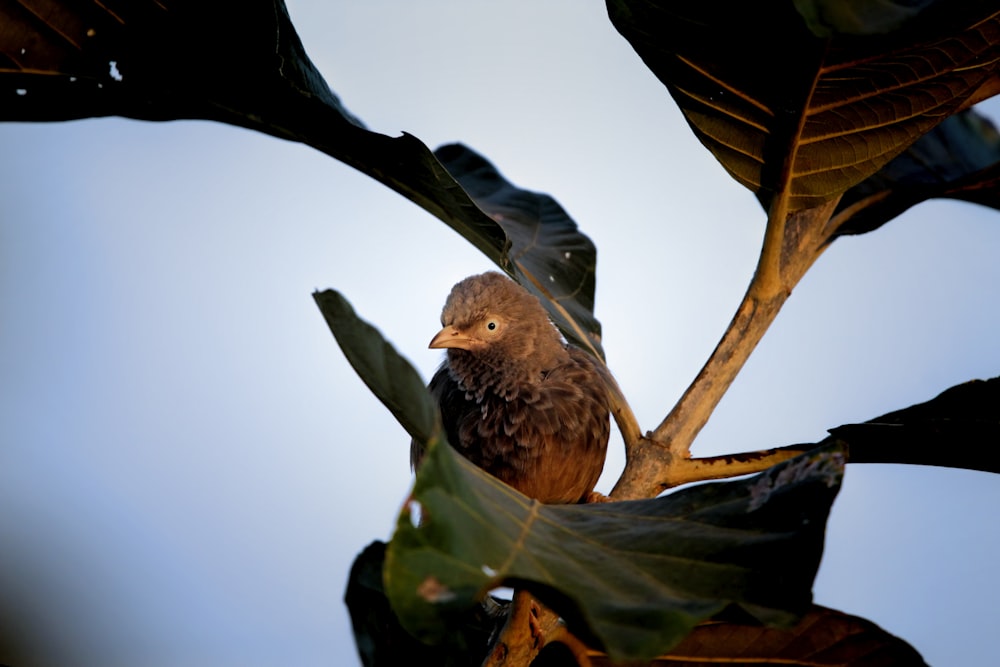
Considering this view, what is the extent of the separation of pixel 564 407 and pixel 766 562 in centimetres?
114

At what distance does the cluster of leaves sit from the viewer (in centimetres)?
114

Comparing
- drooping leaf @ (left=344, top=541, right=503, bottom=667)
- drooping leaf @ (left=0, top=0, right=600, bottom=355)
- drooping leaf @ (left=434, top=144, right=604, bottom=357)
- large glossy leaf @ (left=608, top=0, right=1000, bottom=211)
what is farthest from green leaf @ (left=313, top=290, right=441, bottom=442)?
drooping leaf @ (left=434, top=144, right=604, bottom=357)

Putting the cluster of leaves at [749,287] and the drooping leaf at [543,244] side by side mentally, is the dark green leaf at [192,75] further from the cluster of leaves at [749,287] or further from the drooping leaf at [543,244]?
the drooping leaf at [543,244]

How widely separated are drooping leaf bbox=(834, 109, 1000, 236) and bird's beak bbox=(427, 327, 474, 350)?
0.96 m

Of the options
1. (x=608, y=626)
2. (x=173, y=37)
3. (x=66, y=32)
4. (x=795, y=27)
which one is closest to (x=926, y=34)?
(x=795, y=27)

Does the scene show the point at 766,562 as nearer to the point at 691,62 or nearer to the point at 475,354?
the point at 691,62

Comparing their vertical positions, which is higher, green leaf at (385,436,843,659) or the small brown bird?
the small brown bird

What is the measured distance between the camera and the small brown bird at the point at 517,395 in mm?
2295

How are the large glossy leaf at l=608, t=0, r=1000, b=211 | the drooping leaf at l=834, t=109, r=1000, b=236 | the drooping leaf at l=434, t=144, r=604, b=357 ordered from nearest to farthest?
the large glossy leaf at l=608, t=0, r=1000, b=211
the drooping leaf at l=834, t=109, r=1000, b=236
the drooping leaf at l=434, t=144, r=604, b=357

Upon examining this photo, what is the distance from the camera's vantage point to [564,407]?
238 centimetres

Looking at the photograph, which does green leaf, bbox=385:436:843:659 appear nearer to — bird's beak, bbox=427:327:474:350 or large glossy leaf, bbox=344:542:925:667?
large glossy leaf, bbox=344:542:925:667

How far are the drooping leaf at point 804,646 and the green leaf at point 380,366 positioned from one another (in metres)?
0.65

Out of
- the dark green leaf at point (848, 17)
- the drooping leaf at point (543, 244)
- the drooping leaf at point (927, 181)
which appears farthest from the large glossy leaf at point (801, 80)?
the drooping leaf at point (543, 244)

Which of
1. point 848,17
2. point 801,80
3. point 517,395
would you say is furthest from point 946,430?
point 517,395
